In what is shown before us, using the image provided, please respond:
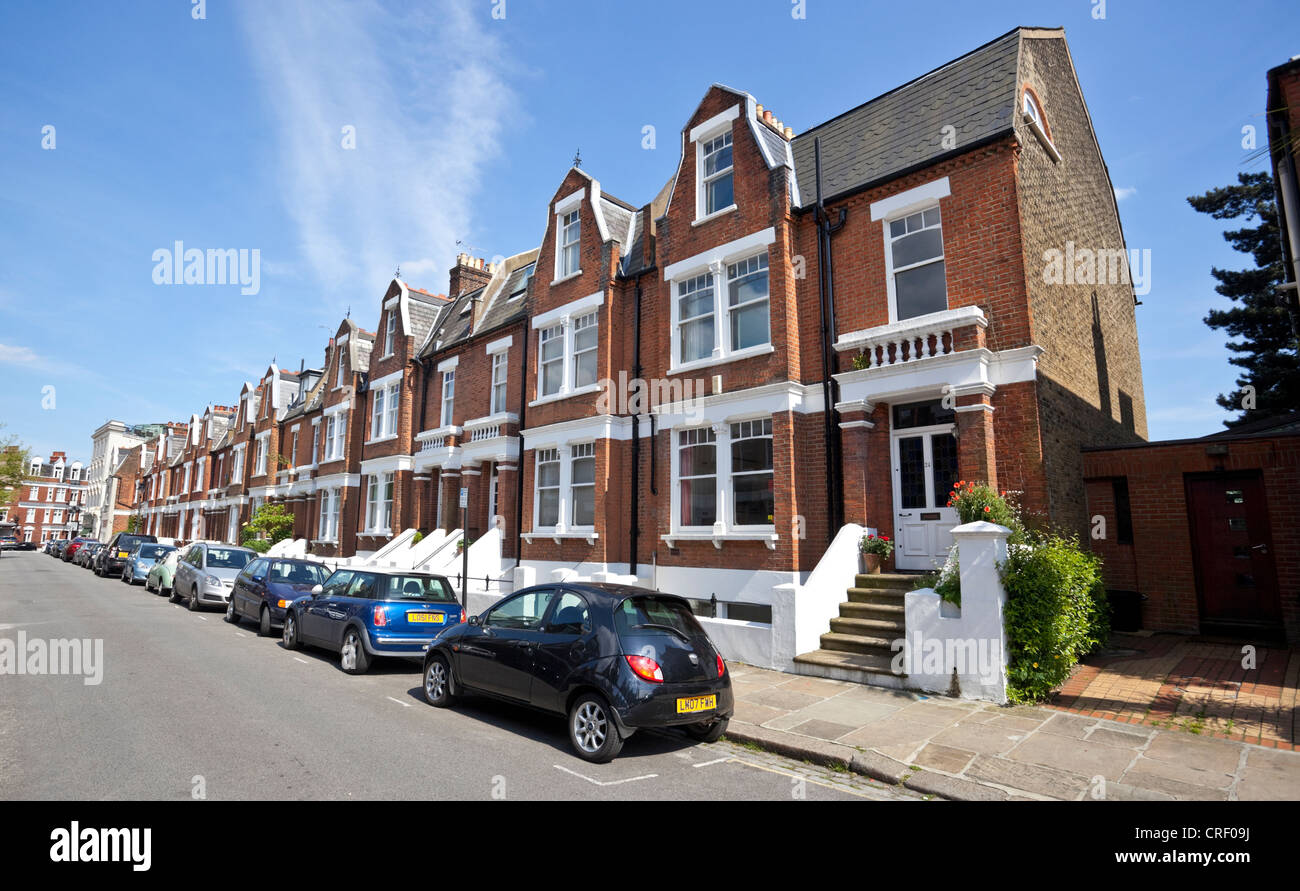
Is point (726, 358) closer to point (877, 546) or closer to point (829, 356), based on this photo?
point (829, 356)

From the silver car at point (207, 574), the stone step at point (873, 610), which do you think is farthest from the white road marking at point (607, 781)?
the silver car at point (207, 574)

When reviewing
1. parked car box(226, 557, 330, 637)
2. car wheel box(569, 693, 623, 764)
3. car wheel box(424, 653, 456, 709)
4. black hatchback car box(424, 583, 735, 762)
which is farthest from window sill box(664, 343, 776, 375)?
parked car box(226, 557, 330, 637)

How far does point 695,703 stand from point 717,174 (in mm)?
11297

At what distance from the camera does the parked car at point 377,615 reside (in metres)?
10.0

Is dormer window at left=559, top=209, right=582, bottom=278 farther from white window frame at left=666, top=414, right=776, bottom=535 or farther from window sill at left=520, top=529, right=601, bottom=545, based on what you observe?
window sill at left=520, top=529, right=601, bottom=545

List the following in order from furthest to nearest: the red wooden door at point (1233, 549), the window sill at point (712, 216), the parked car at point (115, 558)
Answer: the parked car at point (115, 558) → the window sill at point (712, 216) → the red wooden door at point (1233, 549)

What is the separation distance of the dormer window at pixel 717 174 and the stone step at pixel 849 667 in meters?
9.03

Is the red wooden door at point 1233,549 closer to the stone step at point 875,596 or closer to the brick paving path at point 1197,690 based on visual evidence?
the brick paving path at point 1197,690

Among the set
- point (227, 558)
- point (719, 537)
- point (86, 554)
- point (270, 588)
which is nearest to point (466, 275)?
point (227, 558)

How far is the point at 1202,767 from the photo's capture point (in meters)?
5.68

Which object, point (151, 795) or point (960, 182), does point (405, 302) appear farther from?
point (151, 795)

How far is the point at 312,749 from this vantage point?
6148 mm

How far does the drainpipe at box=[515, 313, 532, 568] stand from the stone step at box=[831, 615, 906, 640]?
918 cm
